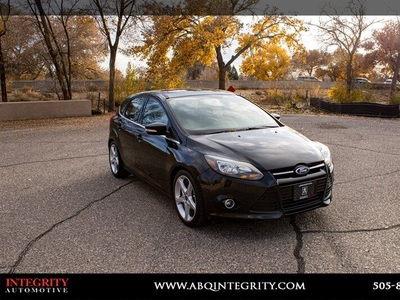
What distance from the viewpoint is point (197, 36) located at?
19.7 meters

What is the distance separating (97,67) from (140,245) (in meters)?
32.6

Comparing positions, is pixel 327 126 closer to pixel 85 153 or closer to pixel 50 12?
pixel 85 153

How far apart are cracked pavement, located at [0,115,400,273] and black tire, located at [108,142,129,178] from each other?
0.43 ft

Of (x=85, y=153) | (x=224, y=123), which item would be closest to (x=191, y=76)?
(x=85, y=153)

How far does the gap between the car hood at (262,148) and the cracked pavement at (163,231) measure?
79 cm

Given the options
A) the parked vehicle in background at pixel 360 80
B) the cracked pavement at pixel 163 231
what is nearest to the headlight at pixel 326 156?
the cracked pavement at pixel 163 231

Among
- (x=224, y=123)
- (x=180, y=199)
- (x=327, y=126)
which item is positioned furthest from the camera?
(x=327, y=126)

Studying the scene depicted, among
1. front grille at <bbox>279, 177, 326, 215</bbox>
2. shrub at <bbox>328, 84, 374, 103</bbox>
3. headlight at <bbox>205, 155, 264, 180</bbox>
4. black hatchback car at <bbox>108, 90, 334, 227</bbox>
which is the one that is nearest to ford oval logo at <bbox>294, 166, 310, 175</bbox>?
black hatchback car at <bbox>108, 90, 334, 227</bbox>

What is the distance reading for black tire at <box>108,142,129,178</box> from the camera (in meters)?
5.91

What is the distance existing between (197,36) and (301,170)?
17.4m

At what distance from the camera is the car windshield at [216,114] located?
4477 millimetres

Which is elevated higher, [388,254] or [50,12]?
[50,12]
